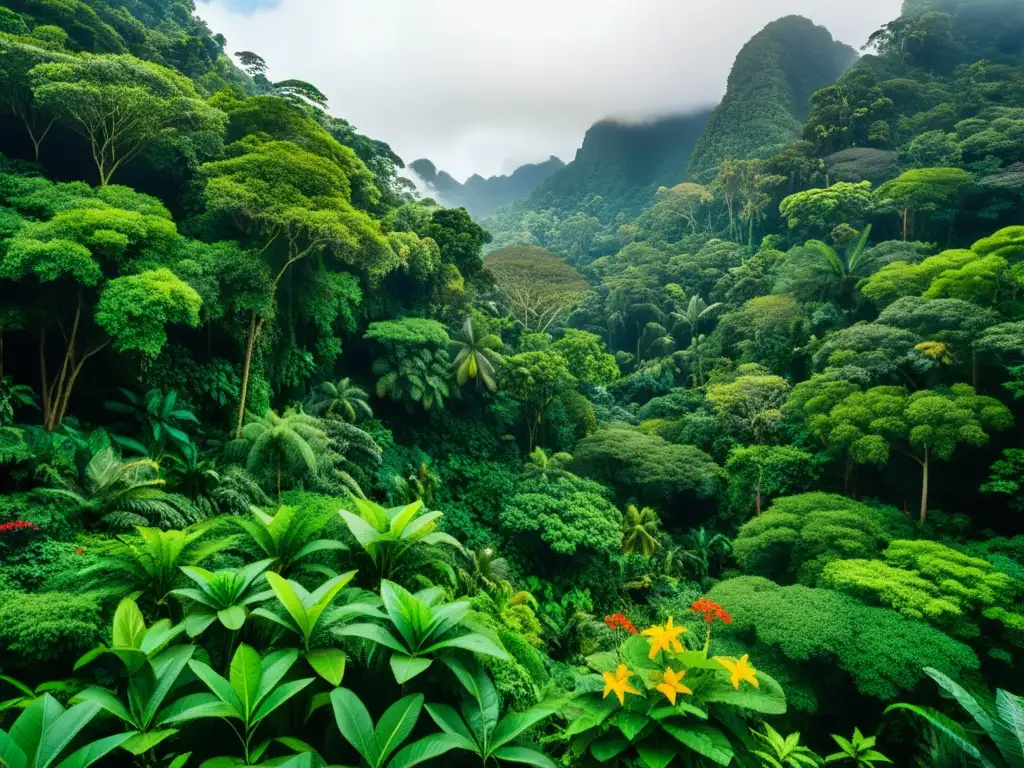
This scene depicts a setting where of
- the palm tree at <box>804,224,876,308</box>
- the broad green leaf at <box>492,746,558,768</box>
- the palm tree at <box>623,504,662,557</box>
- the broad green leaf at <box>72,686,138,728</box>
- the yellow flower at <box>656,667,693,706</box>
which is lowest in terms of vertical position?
the palm tree at <box>623,504,662,557</box>

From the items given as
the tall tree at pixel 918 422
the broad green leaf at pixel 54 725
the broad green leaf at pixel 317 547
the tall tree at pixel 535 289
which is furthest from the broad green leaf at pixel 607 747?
the tall tree at pixel 535 289

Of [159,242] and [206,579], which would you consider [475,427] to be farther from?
[206,579]

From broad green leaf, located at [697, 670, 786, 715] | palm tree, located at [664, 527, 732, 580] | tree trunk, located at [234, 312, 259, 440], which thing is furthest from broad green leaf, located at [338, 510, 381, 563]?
palm tree, located at [664, 527, 732, 580]

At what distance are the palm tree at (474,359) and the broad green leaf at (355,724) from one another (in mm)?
12862

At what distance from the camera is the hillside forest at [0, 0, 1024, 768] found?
92.7 inches

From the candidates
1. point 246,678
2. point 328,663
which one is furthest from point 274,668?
point 328,663

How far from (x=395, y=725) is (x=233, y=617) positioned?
98cm

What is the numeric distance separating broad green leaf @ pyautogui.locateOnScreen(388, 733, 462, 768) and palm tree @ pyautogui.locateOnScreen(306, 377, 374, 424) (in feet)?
32.7

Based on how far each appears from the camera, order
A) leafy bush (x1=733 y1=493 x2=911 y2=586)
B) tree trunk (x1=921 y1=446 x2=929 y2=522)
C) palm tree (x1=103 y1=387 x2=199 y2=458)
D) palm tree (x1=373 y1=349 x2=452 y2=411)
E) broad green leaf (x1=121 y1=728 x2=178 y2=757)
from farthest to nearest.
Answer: palm tree (x1=373 y1=349 x2=452 y2=411) < tree trunk (x1=921 y1=446 x2=929 y2=522) < leafy bush (x1=733 y1=493 x2=911 y2=586) < palm tree (x1=103 y1=387 x2=199 y2=458) < broad green leaf (x1=121 y1=728 x2=178 y2=757)

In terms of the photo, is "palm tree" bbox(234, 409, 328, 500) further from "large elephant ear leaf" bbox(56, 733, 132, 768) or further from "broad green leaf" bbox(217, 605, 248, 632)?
"large elephant ear leaf" bbox(56, 733, 132, 768)

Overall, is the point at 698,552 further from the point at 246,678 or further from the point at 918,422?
the point at 246,678

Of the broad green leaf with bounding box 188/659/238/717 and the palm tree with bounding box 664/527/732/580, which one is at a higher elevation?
the broad green leaf with bounding box 188/659/238/717

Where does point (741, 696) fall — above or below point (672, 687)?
below

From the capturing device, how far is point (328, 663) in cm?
233
